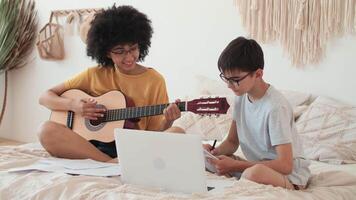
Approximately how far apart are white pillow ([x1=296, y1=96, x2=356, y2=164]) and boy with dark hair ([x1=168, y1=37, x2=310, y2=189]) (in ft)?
1.82

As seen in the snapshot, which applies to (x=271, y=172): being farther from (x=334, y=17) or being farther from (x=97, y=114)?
(x=334, y=17)

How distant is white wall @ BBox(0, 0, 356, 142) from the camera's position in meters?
2.54

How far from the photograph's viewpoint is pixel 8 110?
423cm

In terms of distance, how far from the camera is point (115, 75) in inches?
89.2

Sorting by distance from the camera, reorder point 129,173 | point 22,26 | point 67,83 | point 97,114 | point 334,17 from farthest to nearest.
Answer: point 22,26 → point 334,17 → point 67,83 → point 97,114 → point 129,173

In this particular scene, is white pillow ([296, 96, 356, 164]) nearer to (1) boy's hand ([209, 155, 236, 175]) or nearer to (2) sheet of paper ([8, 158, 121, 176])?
(1) boy's hand ([209, 155, 236, 175])

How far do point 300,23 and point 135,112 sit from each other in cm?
108

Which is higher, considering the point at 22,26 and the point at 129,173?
the point at 22,26

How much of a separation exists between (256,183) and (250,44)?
0.47 meters

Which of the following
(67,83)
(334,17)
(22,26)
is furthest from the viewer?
(22,26)

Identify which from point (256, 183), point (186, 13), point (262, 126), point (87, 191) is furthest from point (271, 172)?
point (186, 13)

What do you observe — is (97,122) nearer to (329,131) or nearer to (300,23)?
(329,131)

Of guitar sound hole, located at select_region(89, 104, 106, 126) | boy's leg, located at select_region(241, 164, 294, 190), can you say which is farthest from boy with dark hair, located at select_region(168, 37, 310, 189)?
guitar sound hole, located at select_region(89, 104, 106, 126)

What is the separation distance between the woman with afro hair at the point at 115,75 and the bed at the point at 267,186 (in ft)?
0.81
